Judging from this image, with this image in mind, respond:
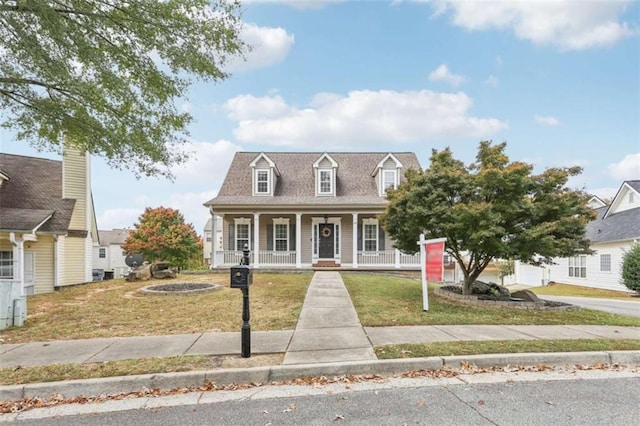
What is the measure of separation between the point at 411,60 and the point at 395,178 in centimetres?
665

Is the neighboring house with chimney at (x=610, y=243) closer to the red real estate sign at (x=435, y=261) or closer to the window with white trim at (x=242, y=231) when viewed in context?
the red real estate sign at (x=435, y=261)

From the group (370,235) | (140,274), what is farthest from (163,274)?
(370,235)

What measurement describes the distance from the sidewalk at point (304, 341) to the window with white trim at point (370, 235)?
11959mm

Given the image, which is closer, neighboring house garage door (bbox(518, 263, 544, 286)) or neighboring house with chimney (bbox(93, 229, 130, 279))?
neighboring house garage door (bbox(518, 263, 544, 286))

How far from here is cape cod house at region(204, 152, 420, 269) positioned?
704 inches

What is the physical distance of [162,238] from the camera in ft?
95.2

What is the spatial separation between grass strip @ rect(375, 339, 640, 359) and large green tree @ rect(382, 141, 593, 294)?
9.89 ft

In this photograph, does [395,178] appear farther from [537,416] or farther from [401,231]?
[537,416]

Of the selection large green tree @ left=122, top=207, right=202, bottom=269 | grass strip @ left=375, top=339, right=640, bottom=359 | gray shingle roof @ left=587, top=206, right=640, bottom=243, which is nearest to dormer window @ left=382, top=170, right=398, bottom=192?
gray shingle roof @ left=587, top=206, right=640, bottom=243

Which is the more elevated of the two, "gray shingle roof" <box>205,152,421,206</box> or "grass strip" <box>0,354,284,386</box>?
"gray shingle roof" <box>205,152,421,206</box>

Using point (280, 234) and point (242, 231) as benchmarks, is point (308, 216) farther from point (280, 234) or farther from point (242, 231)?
point (242, 231)

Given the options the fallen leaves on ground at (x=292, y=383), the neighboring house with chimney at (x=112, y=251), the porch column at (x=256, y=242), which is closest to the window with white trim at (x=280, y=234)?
the porch column at (x=256, y=242)

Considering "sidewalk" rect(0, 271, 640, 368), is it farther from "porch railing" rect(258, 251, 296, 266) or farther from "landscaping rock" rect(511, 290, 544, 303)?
"porch railing" rect(258, 251, 296, 266)

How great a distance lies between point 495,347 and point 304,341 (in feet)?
9.39
